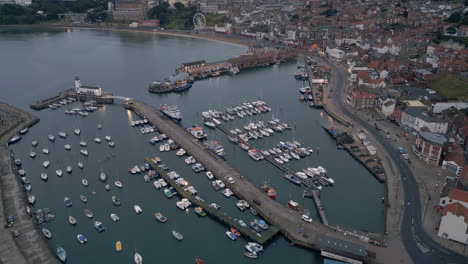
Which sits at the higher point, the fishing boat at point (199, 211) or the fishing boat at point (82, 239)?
the fishing boat at point (199, 211)

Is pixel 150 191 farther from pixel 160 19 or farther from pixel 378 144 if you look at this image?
pixel 160 19

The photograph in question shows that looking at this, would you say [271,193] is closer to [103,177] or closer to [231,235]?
[231,235]

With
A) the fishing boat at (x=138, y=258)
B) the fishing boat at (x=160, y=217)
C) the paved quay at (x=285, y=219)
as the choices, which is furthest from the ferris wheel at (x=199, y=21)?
the fishing boat at (x=138, y=258)

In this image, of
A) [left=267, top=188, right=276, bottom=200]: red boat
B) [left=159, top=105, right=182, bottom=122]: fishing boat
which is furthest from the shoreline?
[left=267, top=188, right=276, bottom=200]: red boat

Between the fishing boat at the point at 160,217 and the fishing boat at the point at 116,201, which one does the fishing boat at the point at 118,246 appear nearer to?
the fishing boat at the point at 160,217

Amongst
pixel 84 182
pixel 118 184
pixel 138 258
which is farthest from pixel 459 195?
pixel 84 182
